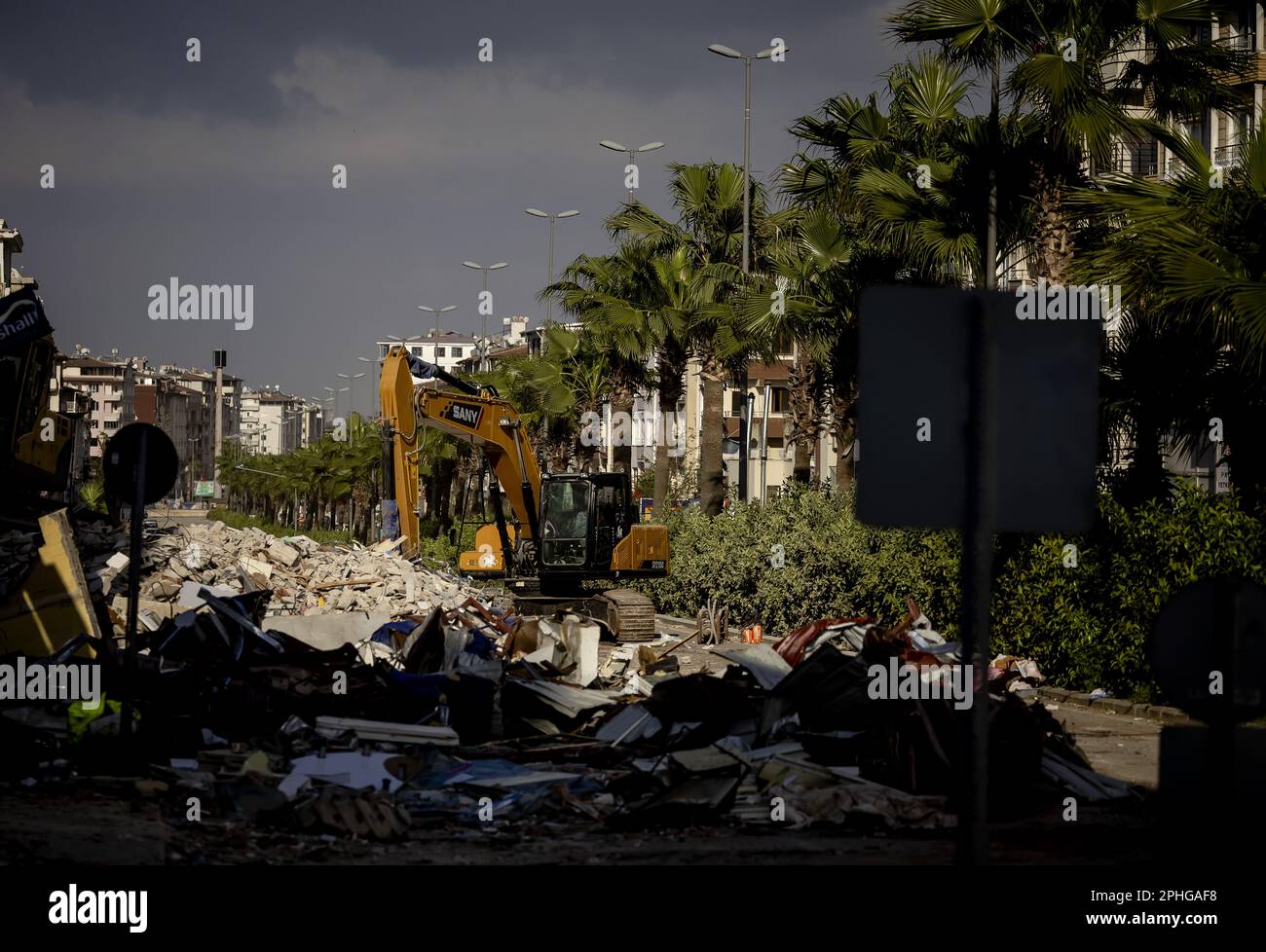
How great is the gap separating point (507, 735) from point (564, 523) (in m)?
14.7

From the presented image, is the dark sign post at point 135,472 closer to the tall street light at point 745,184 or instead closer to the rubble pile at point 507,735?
the rubble pile at point 507,735

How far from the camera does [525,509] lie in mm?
28203

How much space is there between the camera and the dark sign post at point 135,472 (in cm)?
1079

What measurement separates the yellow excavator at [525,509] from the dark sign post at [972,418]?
21.0 m

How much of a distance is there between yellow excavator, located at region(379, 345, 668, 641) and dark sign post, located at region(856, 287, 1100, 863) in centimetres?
2096

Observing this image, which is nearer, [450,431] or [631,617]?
[631,617]

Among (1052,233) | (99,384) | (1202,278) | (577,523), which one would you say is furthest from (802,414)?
(99,384)

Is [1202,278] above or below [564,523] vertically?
above

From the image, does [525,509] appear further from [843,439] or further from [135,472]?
[135,472]

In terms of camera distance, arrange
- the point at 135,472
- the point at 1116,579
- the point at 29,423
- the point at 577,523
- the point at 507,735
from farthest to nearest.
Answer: the point at 577,523, the point at 29,423, the point at 1116,579, the point at 507,735, the point at 135,472

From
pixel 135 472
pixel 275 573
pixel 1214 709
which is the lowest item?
pixel 275 573
